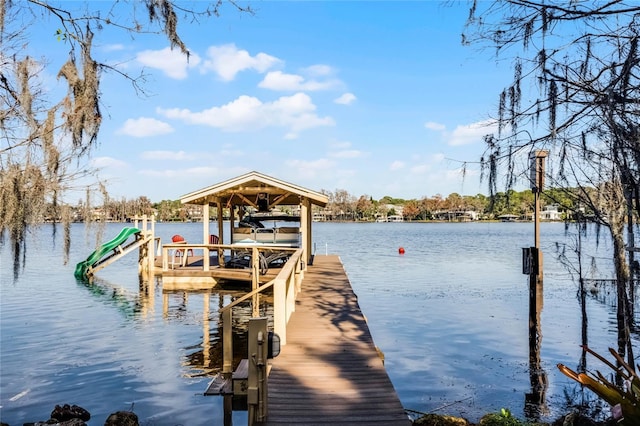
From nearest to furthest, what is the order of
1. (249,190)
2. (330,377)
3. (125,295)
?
(330,377) → (249,190) → (125,295)

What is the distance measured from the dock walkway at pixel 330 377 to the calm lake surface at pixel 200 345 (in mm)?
1259

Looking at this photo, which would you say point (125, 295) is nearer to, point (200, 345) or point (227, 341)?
point (200, 345)

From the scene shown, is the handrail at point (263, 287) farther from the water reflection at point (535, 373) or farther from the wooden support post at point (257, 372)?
the water reflection at point (535, 373)

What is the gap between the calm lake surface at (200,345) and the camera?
26.2ft

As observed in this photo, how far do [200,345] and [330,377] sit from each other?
574cm

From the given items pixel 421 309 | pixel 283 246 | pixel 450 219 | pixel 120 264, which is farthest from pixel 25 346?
pixel 450 219

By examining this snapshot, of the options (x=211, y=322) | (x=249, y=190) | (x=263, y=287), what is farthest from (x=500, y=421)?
(x=249, y=190)

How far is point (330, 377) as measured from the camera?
6227 millimetres

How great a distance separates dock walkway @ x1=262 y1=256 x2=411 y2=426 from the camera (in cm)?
502

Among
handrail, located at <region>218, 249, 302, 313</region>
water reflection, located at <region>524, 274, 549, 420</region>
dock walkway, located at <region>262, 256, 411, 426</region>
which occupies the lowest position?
water reflection, located at <region>524, 274, 549, 420</region>

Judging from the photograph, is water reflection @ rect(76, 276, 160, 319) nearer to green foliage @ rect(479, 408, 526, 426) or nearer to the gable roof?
the gable roof

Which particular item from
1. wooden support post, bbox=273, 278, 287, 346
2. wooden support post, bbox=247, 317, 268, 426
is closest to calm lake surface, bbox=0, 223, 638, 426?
wooden support post, bbox=273, 278, 287, 346

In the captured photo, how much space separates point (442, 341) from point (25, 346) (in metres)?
9.24

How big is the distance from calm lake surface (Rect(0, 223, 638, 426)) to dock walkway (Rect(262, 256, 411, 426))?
1259 millimetres
